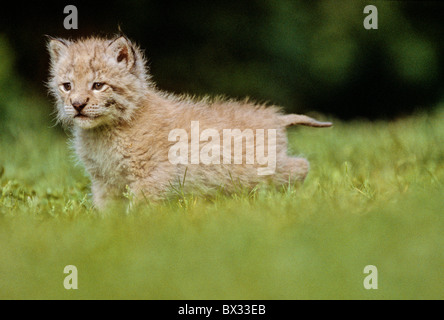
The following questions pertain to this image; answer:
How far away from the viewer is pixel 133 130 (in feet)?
13.6

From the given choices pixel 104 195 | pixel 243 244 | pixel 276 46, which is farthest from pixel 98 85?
pixel 276 46

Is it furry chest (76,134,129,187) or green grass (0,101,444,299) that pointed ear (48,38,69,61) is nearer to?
furry chest (76,134,129,187)

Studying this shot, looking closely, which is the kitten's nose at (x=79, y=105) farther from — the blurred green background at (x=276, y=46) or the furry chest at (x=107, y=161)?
the blurred green background at (x=276, y=46)

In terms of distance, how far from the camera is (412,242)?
Answer: 3088 mm

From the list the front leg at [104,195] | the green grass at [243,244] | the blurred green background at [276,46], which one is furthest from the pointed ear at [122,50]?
the blurred green background at [276,46]

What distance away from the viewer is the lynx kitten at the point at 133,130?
4035 millimetres

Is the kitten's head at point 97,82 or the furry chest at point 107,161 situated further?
the furry chest at point 107,161

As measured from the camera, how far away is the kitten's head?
3988mm

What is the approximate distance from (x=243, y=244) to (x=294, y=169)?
4.99 ft

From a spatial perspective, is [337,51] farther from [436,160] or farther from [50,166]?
[50,166]

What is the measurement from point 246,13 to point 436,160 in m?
3.92

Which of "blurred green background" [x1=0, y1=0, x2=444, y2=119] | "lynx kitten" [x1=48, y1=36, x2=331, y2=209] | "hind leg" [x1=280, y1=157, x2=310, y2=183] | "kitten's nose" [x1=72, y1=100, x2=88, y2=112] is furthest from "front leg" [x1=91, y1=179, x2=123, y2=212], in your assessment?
"blurred green background" [x1=0, y1=0, x2=444, y2=119]

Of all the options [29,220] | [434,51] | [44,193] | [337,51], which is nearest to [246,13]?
[337,51]

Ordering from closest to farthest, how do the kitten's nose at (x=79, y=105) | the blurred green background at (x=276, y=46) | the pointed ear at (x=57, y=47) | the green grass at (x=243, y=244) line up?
the green grass at (x=243, y=244)
the kitten's nose at (x=79, y=105)
the pointed ear at (x=57, y=47)
the blurred green background at (x=276, y=46)
